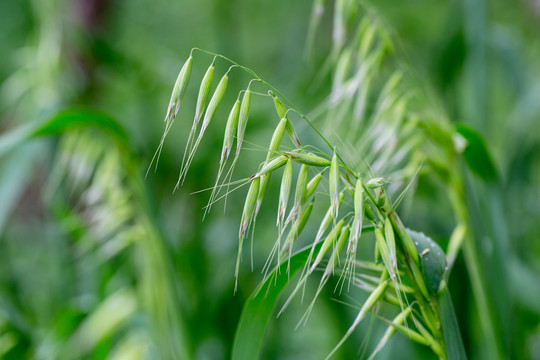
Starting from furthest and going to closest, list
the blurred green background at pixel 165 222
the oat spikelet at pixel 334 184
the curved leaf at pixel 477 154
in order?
1. the blurred green background at pixel 165 222
2. the curved leaf at pixel 477 154
3. the oat spikelet at pixel 334 184

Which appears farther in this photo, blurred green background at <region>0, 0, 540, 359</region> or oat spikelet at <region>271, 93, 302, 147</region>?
blurred green background at <region>0, 0, 540, 359</region>

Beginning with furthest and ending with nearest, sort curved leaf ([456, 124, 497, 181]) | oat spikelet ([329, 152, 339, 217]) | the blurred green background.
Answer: the blurred green background → curved leaf ([456, 124, 497, 181]) → oat spikelet ([329, 152, 339, 217])

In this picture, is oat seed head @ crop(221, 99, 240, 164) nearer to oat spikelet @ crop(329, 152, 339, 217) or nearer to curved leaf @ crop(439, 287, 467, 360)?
oat spikelet @ crop(329, 152, 339, 217)

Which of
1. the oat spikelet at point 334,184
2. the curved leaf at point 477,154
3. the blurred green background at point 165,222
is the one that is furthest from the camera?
the blurred green background at point 165,222

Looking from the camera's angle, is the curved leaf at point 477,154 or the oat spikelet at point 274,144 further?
the curved leaf at point 477,154

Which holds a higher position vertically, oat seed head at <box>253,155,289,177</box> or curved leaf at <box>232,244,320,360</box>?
oat seed head at <box>253,155,289,177</box>

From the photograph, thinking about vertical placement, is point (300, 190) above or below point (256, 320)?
above

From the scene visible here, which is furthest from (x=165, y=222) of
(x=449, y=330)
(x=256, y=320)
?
(x=449, y=330)

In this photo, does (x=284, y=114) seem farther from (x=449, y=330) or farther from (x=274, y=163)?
(x=449, y=330)

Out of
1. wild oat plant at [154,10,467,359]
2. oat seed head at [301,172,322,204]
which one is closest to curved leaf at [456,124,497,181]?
wild oat plant at [154,10,467,359]

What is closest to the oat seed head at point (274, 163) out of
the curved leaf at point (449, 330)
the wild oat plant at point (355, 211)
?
the wild oat plant at point (355, 211)

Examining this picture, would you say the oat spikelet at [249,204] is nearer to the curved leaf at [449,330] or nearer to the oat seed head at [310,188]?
the oat seed head at [310,188]

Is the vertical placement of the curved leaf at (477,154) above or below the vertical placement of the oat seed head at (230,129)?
below

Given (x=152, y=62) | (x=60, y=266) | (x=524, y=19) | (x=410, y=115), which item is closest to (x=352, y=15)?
(x=410, y=115)
